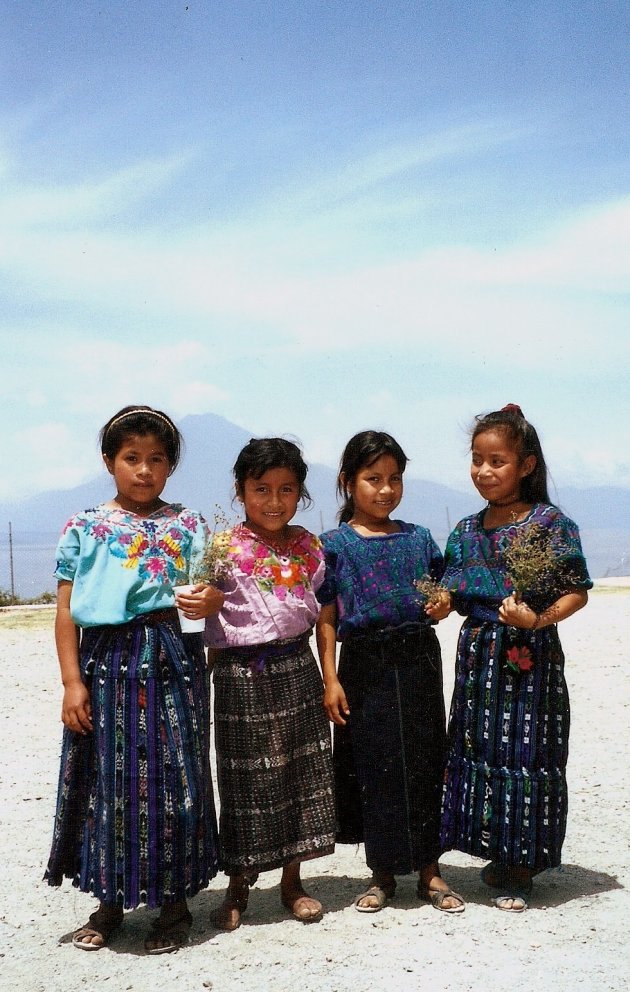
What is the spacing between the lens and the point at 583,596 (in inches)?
157

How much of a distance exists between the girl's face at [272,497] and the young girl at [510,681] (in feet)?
2.31

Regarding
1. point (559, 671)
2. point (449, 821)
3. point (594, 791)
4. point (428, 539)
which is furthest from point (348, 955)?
point (594, 791)

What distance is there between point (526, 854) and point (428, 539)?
126cm

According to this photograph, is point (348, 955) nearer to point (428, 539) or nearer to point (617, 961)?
point (617, 961)

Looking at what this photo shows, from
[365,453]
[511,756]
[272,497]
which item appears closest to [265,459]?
[272,497]

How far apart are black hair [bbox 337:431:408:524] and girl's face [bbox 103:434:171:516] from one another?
726 mm

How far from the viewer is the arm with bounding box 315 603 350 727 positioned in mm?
3934

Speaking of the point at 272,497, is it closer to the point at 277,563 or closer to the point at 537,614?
the point at 277,563

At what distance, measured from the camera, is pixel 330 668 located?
3.93 m

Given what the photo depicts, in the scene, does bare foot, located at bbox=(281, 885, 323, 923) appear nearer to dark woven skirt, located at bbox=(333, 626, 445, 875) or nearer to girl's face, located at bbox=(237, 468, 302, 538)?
dark woven skirt, located at bbox=(333, 626, 445, 875)

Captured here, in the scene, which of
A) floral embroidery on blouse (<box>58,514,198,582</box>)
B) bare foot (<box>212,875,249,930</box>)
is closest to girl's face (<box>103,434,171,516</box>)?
floral embroidery on blouse (<box>58,514,198,582</box>)

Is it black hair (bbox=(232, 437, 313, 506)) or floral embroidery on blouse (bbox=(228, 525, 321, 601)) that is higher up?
black hair (bbox=(232, 437, 313, 506))

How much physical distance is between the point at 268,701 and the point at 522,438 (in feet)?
4.63

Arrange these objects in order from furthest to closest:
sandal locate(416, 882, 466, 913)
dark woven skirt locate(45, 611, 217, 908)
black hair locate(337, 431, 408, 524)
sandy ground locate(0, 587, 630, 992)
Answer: black hair locate(337, 431, 408, 524), sandal locate(416, 882, 466, 913), dark woven skirt locate(45, 611, 217, 908), sandy ground locate(0, 587, 630, 992)
